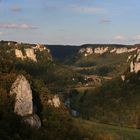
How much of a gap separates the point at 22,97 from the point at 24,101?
104cm

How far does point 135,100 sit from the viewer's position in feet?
602

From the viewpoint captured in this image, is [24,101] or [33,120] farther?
[33,120]

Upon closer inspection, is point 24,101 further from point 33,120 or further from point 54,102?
point 54,102

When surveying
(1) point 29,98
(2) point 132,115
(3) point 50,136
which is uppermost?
(1) point 29,98

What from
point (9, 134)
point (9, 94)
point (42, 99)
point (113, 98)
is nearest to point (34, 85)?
point (42, 99)

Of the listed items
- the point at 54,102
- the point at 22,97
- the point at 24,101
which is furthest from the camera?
the point at 54,102

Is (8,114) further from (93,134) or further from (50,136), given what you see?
(93,134)

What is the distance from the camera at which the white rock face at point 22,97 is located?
8794 centimetres

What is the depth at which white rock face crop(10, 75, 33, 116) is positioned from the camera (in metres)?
87.9

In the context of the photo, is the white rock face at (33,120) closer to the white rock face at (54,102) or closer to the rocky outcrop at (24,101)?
the rocky outcrop at (24,101)

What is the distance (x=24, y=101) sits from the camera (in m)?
88.3

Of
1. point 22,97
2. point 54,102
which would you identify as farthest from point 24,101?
point 54,102

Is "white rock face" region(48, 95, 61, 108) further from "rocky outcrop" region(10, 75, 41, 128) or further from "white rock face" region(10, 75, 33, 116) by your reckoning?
"white rock face" region(10, 75, 33, 116)

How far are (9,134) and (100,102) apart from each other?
117 metres
